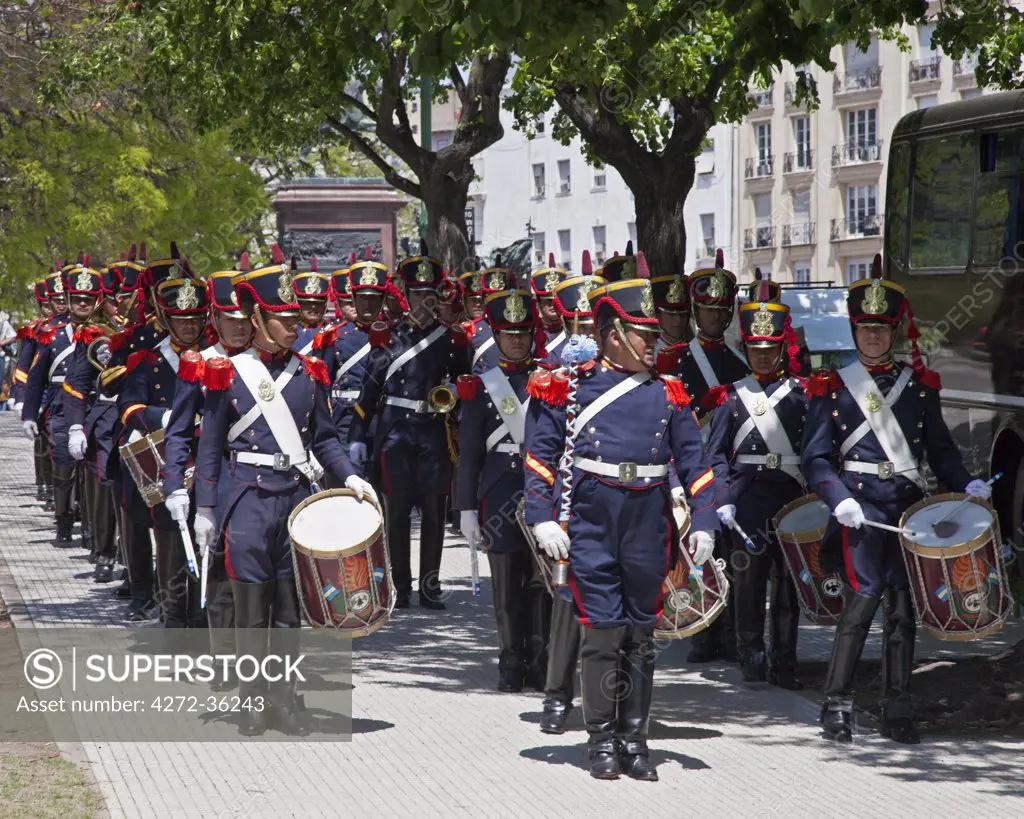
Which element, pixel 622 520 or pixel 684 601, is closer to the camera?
pixel 622 520

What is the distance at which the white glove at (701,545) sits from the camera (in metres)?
7.79

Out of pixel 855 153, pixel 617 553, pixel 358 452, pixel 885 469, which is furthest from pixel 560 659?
pixel 855 153

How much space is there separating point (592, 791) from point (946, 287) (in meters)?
8.35

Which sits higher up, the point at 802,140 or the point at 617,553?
the point at 802,140

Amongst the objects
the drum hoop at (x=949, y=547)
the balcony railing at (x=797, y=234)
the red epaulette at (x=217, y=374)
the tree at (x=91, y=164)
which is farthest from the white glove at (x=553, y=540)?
the balcony railing at (x=797, y=234)

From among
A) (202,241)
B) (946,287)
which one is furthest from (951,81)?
(946,287)

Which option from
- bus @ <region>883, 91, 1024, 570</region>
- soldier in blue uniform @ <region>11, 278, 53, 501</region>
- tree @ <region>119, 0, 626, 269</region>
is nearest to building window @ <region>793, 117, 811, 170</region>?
tree @ <region>119, 0, 626, 269</region>

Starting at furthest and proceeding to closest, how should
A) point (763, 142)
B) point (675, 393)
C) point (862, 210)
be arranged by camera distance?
point (763, 142) → point (862, 210) → point (675, 393)

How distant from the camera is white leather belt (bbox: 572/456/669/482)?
782 centimetres

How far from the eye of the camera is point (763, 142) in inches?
2566

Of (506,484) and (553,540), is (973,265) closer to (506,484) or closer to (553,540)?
(506,484)

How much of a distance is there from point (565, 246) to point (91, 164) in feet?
158

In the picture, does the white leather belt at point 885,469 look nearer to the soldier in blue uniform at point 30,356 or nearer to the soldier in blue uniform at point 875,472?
the soldier in blue uniform at point 875,472

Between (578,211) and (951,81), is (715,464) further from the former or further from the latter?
(578,211)
